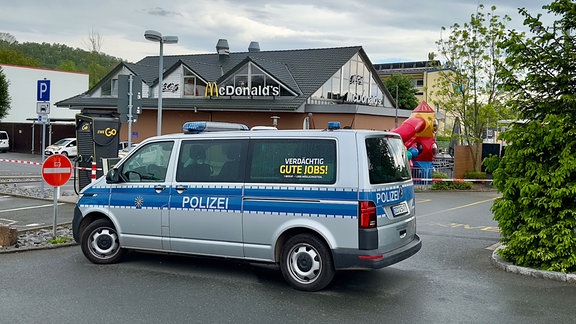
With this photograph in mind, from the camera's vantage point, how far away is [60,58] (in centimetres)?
10056

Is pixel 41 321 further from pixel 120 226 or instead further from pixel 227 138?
pixel 227 138

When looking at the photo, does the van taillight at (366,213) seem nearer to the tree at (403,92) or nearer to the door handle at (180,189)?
the door handle at (180,189)

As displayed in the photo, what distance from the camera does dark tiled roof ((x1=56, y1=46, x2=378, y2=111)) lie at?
117 ft

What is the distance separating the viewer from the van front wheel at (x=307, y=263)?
7.09 metres

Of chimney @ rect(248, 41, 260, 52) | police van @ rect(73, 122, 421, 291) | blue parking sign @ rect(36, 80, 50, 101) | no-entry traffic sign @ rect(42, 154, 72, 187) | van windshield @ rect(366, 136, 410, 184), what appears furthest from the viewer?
chimney @ rect(248, 41, 260, 52)

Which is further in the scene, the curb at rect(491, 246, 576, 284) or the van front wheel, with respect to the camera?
the curb at rect(491, 246, 576, 284)

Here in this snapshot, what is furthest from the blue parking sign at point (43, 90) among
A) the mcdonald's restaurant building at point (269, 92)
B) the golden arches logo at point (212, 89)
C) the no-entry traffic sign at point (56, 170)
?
the golden arches logo at point (212, 89)

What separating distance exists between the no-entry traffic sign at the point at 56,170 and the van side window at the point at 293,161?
425cm

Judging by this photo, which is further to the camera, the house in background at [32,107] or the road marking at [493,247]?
the house in background at [32,107]

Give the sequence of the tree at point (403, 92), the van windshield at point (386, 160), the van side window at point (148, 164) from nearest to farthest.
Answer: the van windshield at point (386, 160) → the van side window at point (148, 164) → the tree at point (403, 92)

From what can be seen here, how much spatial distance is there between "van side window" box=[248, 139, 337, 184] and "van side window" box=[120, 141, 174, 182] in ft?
4.51

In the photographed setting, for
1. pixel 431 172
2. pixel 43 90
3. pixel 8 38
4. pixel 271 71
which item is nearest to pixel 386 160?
pixel 43 90

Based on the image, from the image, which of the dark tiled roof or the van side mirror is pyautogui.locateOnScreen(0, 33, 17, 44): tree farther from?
the van side mirror

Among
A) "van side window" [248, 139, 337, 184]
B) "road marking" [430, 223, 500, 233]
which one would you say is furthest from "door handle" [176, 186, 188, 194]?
"road marking" [430, 223, 500, 233]
